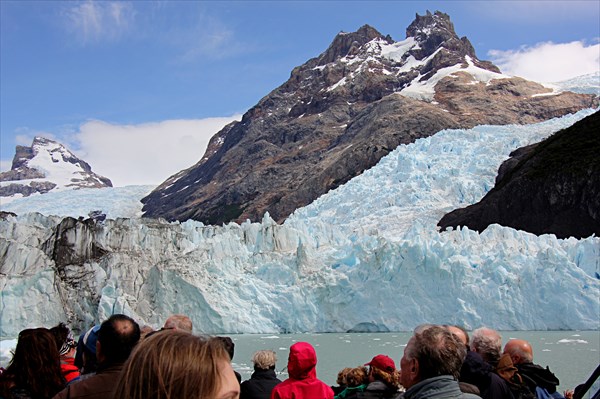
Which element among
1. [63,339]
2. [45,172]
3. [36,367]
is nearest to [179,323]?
[63,339]

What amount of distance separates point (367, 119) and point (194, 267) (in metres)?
50.2

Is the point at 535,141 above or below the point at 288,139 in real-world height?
below

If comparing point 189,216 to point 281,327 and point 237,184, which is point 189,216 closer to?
point 237,184

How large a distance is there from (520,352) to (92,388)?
8.42ft

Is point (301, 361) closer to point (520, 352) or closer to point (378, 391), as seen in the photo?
point (378, 391)

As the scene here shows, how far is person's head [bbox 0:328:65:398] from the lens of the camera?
276cm

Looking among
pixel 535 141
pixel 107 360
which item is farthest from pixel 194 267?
pixel 535 141

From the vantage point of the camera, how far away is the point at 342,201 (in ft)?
139

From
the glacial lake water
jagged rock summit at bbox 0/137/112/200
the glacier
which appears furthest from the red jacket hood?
jagged rock summit at bbox 0/137/112/200

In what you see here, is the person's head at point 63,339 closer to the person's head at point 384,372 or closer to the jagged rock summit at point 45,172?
the person's head at point 384,372

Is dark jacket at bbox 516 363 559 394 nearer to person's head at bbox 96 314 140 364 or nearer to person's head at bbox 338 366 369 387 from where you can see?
person's head at bbox 338 366 369 387

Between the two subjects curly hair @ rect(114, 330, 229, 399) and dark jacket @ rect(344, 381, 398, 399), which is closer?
curly hair @ rect(114, 330, 229, 399)

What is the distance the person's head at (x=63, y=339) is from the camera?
3.57 metres

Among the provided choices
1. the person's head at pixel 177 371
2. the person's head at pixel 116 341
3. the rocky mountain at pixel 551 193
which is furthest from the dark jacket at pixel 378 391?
the rocky mountain at pixel 551 193
